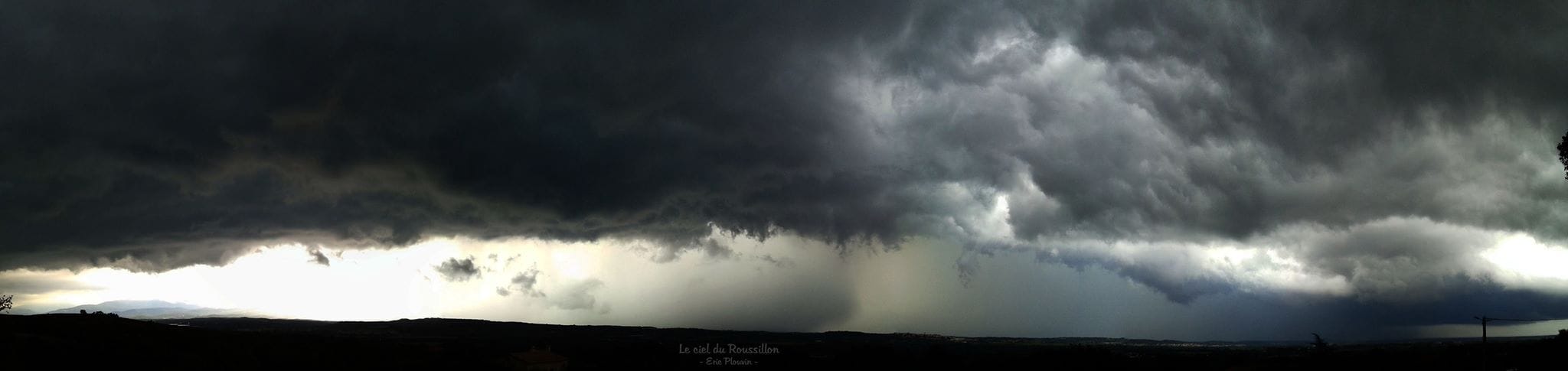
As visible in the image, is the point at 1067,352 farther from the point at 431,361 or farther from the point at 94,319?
the point at 94,319

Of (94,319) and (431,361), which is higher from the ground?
(94,319)

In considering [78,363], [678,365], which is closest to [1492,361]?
[678,365]

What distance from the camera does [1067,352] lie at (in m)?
171

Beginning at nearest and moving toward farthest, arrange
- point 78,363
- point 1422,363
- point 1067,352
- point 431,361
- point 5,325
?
point 78,363 < point 5,325 < point 431,361 < point 1422,363 < point 1067,352

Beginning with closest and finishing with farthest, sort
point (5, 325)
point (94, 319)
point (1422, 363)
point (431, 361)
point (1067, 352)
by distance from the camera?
point (5, 325), point (94, 319), point (431, 361), point (1422, 363), point (1067, 352)

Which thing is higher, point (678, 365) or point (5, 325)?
point (5, 325)

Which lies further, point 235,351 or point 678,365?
point 678,365

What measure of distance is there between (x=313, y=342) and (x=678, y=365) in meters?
59.7

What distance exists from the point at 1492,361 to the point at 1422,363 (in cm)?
2245

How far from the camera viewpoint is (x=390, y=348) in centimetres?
15200

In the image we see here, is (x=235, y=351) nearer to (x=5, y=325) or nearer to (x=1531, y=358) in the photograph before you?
(x=5, y=325)

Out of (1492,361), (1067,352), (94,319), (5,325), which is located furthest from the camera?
(1067,352)

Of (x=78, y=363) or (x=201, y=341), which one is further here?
(x=201, y=341)

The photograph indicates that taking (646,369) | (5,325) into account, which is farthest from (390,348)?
(5,325)
